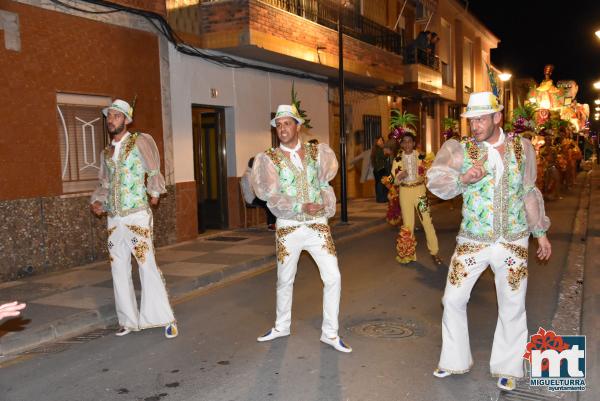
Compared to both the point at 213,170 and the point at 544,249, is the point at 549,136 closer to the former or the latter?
the point at 213,170

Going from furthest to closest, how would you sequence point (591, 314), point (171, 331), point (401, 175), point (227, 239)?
point (227, 239)
point (401, 175)
point (591, 314)
point (171, 331)

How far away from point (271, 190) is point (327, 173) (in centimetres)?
53

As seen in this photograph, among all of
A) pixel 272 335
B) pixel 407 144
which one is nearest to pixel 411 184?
pixel 407 144

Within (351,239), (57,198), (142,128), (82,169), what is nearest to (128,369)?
(57,198)

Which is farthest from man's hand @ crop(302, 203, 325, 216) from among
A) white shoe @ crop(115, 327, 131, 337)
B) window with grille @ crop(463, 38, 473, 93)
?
window with grille @ crop(463, 38, 473, 93)

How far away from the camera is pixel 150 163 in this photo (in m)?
5.98

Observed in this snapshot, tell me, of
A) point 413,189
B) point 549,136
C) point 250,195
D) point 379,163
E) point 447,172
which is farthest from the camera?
point 549,136

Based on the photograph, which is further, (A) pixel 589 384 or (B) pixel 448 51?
(B) pixel 448 51

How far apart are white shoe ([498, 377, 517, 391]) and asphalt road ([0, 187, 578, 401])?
0.21 feet

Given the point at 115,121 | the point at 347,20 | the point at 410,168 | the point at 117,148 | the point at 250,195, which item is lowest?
the point at 250,195

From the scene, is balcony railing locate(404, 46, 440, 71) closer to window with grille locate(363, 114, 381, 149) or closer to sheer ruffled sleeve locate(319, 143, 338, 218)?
window with grille locate(363, 114, 381, 149)

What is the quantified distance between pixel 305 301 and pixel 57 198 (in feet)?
14.7

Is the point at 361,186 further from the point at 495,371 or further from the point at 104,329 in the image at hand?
the point at 495,371

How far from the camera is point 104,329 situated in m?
6.53
